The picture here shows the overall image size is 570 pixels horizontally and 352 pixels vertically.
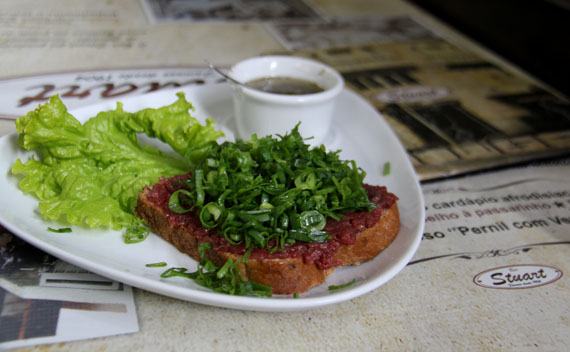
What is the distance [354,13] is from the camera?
13.6 ft

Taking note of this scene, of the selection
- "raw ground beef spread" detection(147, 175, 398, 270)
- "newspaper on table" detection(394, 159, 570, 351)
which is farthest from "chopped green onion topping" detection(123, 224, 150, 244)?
"newspaper on table" detection(394, 159, 570, 351)

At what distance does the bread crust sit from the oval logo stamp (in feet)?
4.58

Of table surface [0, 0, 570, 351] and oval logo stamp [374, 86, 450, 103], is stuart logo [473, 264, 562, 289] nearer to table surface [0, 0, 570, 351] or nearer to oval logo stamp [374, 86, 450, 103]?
table surface [0, 0, 570, 351]

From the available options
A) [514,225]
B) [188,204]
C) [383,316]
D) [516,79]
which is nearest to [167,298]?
[188,204]

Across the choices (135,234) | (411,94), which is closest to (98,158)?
(135,234)

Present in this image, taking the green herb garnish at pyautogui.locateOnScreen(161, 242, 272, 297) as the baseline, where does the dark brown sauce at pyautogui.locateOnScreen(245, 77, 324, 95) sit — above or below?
above

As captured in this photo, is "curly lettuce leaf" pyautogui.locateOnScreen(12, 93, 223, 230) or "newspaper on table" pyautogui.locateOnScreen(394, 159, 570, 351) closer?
"newspaper on table" pyautogui.locateOnScreen(394, 159, 570, 351)

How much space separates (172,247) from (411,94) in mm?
2000

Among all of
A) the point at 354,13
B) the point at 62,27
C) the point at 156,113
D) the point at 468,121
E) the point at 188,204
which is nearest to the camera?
the point at 188,204

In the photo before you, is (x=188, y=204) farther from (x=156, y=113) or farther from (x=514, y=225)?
(x=514, y=225)

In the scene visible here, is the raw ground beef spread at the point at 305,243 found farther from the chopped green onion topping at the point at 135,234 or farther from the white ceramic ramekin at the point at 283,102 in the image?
the white ceramic ramekin at the point at 283,102

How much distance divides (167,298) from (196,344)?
0.19 meters

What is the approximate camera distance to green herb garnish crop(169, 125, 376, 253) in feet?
4.57

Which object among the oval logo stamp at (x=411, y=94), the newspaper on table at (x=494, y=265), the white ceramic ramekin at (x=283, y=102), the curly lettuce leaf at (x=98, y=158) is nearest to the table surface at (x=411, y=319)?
the newspaper on table at (x=494, y=265)
